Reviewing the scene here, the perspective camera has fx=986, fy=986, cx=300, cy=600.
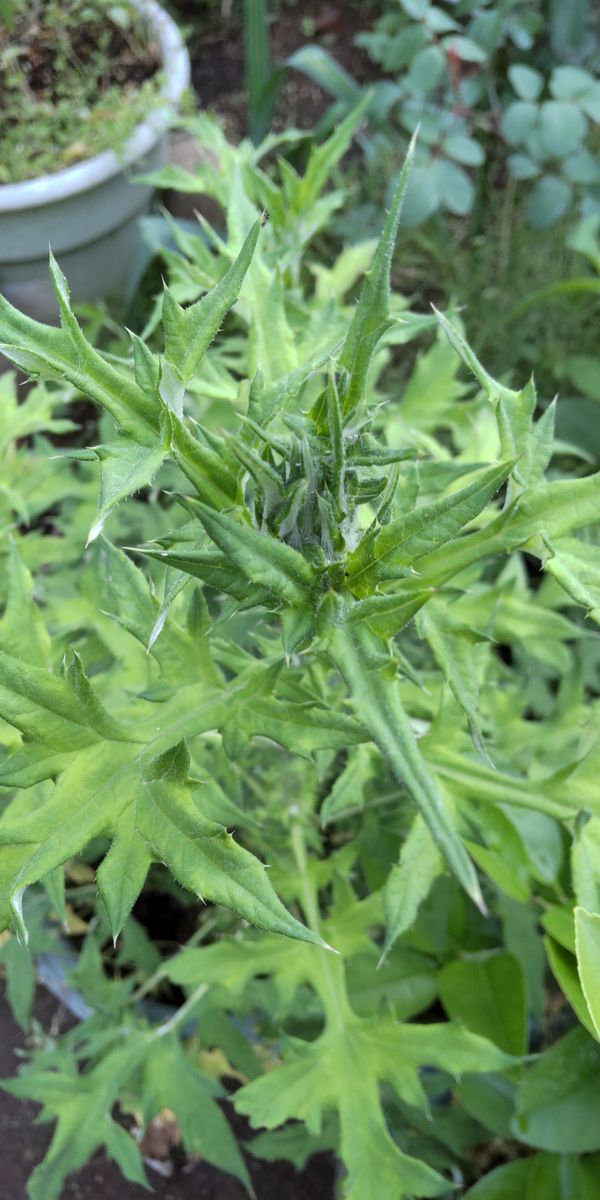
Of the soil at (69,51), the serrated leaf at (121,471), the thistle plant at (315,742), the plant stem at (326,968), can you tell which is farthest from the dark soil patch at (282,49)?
the serrated leaf at (121,471)

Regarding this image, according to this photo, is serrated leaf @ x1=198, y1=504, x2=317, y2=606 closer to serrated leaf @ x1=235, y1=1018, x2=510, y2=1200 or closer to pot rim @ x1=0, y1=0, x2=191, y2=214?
serrated leaf @ x1=235, y1=1018, x2=510, y2=1200

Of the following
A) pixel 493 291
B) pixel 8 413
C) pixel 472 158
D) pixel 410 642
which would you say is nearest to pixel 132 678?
pixel 8 413

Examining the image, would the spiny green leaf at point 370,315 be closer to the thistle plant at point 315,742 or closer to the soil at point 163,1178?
the thistle plant at point 315,742

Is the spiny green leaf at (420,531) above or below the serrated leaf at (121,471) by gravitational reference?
below

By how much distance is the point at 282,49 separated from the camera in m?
2.64

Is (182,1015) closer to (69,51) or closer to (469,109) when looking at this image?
(469,109)

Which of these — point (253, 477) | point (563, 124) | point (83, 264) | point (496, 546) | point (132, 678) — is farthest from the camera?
point (83, 264)

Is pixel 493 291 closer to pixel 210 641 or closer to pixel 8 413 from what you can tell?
pixel 8 413

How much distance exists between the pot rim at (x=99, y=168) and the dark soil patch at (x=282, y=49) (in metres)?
0.50

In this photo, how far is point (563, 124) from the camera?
1601mm

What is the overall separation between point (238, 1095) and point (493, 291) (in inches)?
62.1

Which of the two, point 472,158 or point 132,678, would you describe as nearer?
point 132,678

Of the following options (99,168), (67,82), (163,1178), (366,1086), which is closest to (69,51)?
(67,82)

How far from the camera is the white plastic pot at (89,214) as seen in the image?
1920 millimetres
